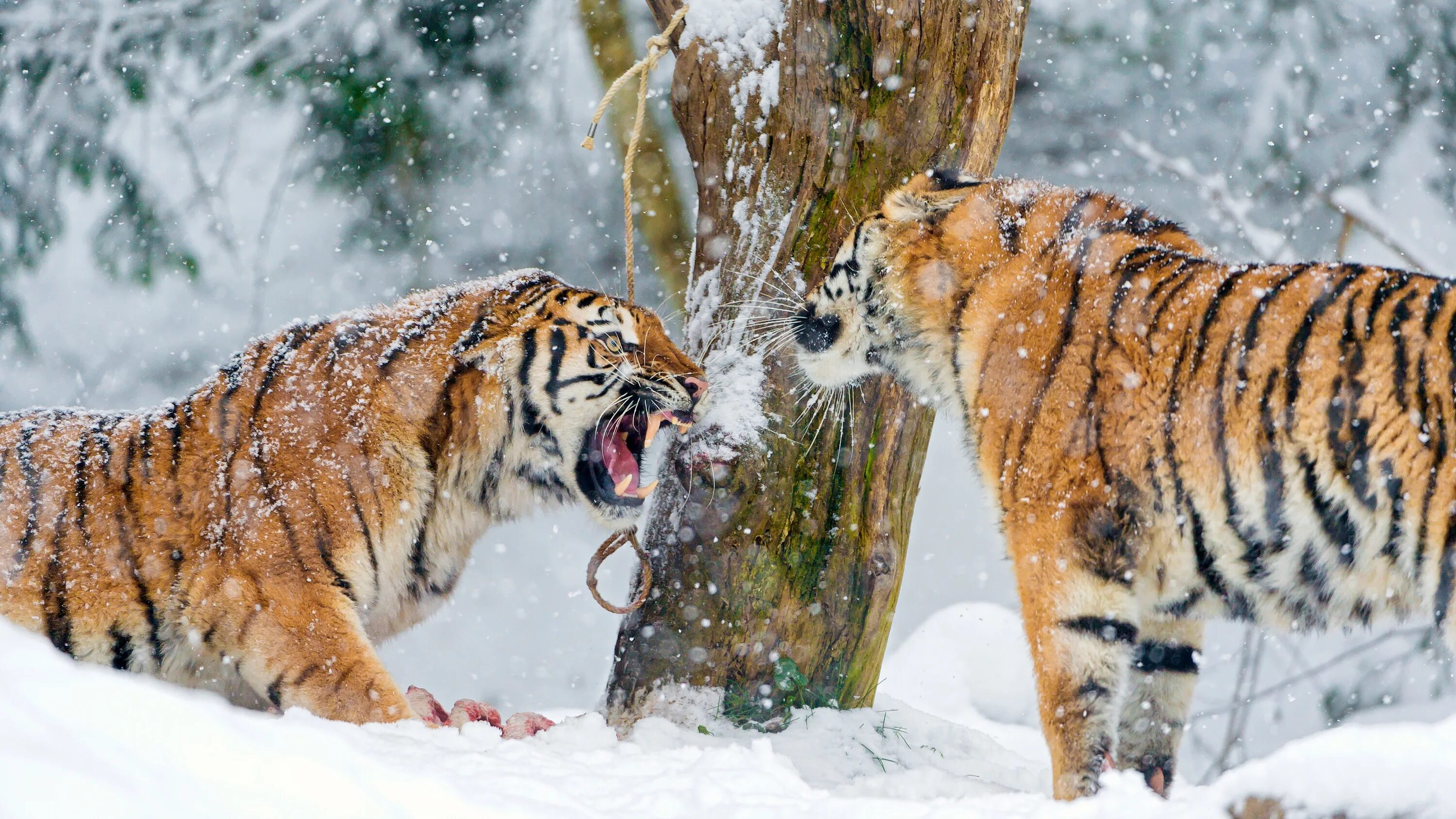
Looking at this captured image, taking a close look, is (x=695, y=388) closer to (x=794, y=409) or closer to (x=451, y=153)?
(x=794, y=409)

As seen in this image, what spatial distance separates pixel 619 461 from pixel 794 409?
18.3 inches

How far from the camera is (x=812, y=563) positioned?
9.23 feet

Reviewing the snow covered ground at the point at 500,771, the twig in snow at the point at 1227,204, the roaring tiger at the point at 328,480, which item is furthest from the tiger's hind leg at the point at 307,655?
the twig in snow at the point at 1227,204

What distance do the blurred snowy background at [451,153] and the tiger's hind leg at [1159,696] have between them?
2520 millimetres

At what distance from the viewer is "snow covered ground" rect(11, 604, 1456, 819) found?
108cm

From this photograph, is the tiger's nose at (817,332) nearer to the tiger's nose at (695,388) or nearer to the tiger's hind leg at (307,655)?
the tiger's nose at (695,388)

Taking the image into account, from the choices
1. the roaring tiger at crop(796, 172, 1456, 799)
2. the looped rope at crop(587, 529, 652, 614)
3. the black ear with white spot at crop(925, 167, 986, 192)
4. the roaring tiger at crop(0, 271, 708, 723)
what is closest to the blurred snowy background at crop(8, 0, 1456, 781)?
the roaring tiger at crop(0, 271, 708, 723)

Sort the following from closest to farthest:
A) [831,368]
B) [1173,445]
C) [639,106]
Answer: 1. [1173,445]
2. [831,368]
3. [639,106]

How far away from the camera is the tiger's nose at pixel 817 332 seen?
2.77 m

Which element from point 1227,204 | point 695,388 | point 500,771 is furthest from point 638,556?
point 1227,204

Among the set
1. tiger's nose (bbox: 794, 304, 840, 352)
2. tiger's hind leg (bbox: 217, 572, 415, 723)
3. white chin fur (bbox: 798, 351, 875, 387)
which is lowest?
tiger's hind leg (bbox: 217, 572, 415, 723)

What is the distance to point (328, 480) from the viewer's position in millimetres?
2434

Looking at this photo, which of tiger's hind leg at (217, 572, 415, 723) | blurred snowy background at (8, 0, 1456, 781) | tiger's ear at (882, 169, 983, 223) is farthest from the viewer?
blurred snowy background at (8, 0, 1456, 781)

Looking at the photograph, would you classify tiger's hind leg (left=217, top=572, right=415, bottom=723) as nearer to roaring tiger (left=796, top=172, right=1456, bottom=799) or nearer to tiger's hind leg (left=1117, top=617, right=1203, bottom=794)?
roaring tiger (left=796, top=172, right=1456, bottom=799)
